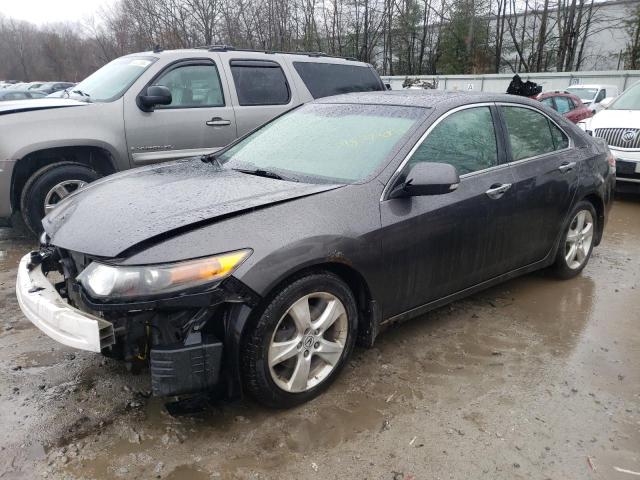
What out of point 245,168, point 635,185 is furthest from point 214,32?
point 245,168

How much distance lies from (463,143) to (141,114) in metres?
3.51

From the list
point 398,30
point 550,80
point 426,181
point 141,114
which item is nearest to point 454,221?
point 426,181

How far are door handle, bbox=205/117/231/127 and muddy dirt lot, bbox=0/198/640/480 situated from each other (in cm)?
296

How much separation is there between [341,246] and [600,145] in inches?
130

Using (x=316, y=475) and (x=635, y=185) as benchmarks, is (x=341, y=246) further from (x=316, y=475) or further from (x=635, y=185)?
(x=635, y=185)

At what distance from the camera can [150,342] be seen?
2.41 m

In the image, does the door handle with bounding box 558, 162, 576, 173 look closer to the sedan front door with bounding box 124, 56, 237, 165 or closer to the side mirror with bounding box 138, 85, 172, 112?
the sedan front door with bounding box 124, 56, 237, 165

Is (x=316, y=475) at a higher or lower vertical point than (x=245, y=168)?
lower

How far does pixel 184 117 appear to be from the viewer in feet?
18.5

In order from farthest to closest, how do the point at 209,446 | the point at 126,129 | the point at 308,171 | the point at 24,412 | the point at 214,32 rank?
the point at 214,32, the point at 126,129, the point at 308,171, the point at 24,412, the point at 209,446

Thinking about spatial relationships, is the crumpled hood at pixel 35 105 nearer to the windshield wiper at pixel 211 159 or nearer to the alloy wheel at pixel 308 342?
the windshield wiper at pixel 211 159

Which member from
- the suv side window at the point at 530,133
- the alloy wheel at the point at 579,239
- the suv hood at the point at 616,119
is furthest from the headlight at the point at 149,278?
the suv hood at the point at 616,119

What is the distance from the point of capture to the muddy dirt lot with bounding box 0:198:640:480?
7.50 ft

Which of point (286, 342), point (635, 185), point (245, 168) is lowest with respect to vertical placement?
point (635, 185)
